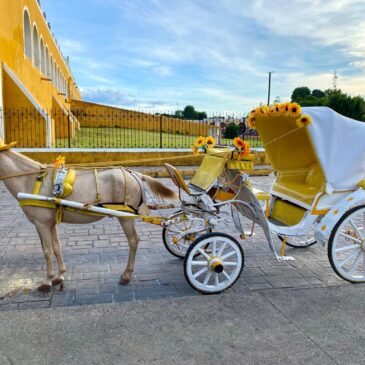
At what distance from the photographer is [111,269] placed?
476 cm

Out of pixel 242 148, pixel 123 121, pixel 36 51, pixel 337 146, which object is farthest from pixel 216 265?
pixel 123 121

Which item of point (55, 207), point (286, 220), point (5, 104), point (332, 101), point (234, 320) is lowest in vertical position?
point (234, 320)

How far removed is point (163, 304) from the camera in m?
3.80

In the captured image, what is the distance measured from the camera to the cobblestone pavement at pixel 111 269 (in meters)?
4.05

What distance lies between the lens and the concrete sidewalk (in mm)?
2982

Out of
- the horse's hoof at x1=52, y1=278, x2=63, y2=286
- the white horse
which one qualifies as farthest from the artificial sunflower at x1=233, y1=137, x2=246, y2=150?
the horse's hoof at x1=52, y1=278, x2=63, y2=286

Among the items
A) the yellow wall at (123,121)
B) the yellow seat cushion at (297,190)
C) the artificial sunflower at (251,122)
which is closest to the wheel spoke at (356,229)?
the yellow seat cushion at (297,190)

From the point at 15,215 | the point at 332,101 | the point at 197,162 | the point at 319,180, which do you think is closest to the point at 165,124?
the point at 332,101

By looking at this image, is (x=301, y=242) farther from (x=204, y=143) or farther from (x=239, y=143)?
(x=239, y=143)

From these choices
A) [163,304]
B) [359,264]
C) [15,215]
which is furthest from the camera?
[15,215]

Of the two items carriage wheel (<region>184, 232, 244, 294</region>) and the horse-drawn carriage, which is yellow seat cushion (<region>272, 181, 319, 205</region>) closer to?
the horse-drawn carriage

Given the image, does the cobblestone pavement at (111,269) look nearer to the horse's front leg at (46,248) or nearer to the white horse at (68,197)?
the horse's front leg at (46,248)

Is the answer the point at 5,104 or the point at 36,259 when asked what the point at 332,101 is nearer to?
the point at 5,104

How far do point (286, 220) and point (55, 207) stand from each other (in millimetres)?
3042
